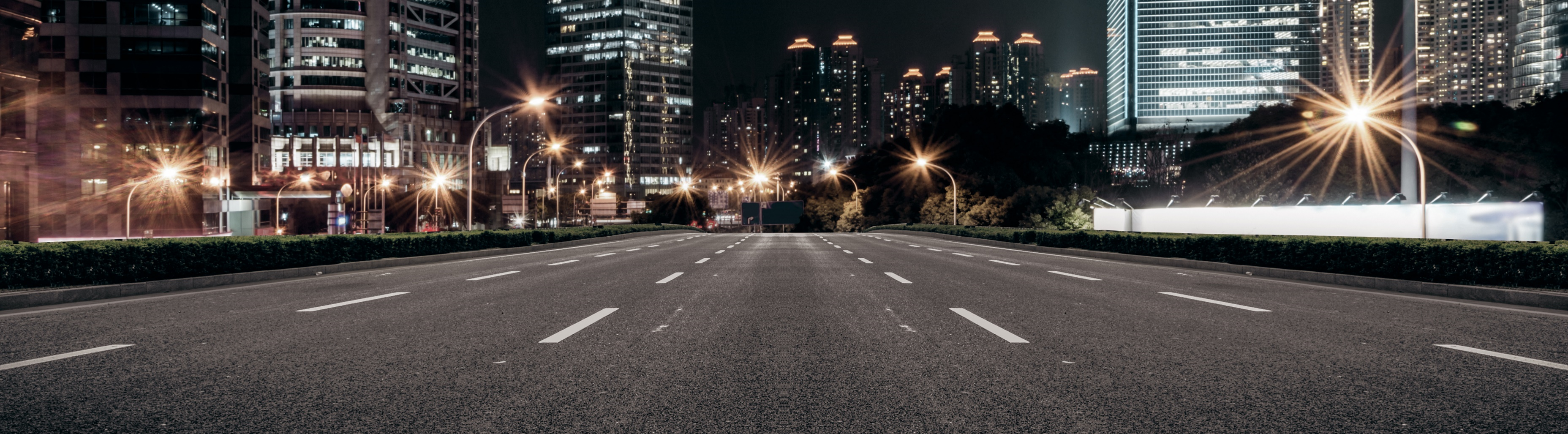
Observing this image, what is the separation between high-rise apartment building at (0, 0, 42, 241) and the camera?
125 feet

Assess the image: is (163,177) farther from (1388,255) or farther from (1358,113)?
(1388,255)

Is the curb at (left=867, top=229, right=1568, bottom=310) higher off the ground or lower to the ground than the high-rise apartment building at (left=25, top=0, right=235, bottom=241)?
lower

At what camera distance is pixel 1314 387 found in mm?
5105

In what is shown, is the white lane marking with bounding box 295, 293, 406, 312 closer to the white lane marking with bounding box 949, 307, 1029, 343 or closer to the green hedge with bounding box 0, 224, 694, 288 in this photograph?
the green hedge with bounding box 0, 224, 694, 288

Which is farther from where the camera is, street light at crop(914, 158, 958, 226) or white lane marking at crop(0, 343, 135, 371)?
street light at crop(914, 158, 958, 226)

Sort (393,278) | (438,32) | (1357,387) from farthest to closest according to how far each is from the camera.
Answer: (438,32), (393,278), (1357,387)

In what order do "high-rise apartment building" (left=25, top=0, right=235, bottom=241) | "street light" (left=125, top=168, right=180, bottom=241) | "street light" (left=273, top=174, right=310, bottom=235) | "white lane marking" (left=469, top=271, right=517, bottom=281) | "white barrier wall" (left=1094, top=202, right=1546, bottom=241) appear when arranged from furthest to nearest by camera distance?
"street light" (left=273, top=174, right=310, bottom=235) < "street light" (left=125, top=168, right=180, bottom=241) < "high-rise apartment building" (left=25, top=0, right=235, bottom=241) < "white barrier wall" (left=1094, top=202, right=1546, bottom=241) < "white lane marking" (left=469, top=271, right=517, bottom=281)

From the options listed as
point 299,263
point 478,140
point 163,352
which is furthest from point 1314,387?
point 478,140

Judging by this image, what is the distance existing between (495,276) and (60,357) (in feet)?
30.5

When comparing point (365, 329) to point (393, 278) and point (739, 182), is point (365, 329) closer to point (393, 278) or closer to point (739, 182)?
point (393, 278)

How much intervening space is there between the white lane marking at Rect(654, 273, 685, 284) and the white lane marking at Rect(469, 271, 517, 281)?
127 inches

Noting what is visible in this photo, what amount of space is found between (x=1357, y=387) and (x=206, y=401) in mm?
6876

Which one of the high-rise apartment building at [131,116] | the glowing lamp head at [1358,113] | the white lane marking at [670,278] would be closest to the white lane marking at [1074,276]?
the white lane marking at [670,278]

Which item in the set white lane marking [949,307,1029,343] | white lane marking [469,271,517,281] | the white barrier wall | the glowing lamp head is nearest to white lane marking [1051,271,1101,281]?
white lane marking [949,307,1029,343]
